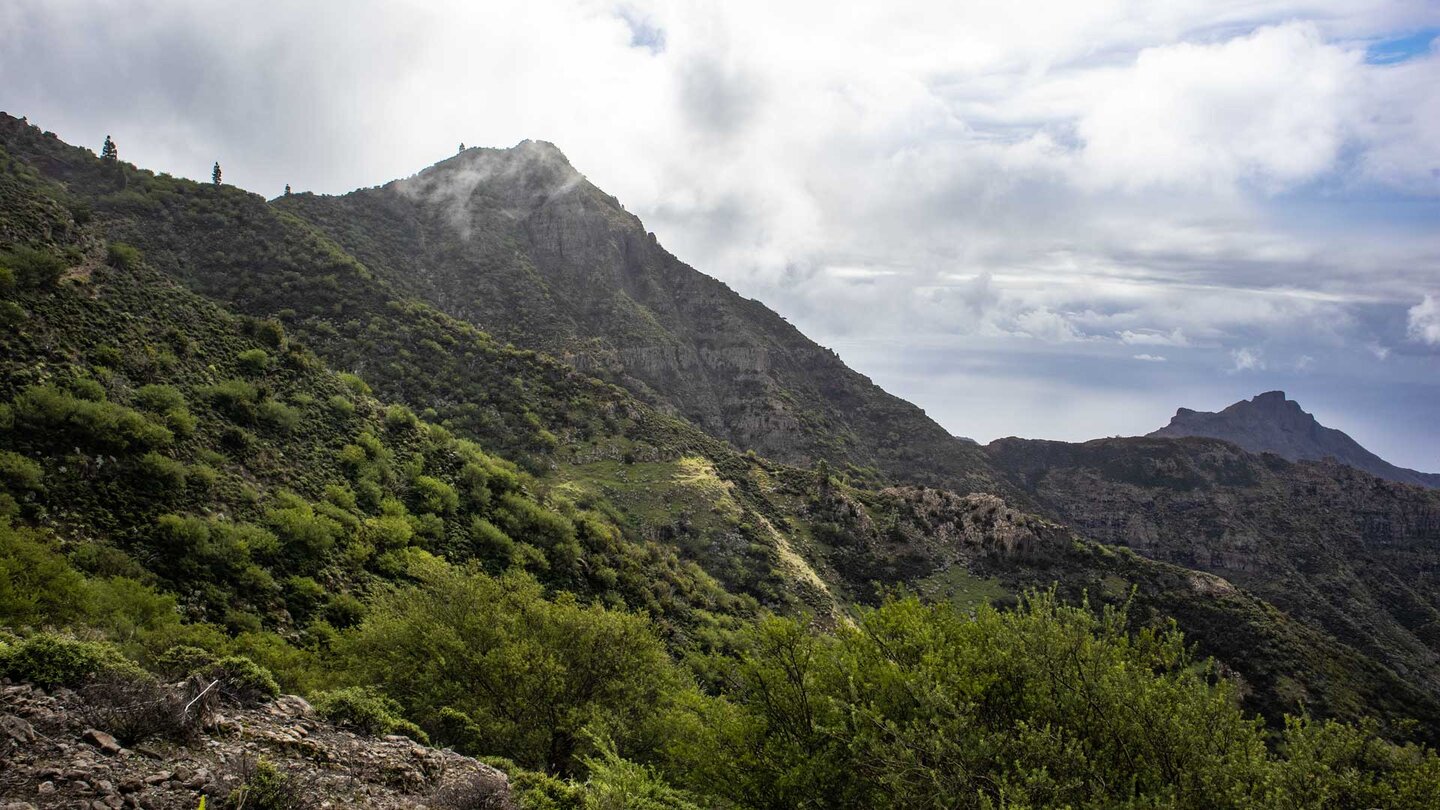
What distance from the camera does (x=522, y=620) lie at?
2050 centimetres

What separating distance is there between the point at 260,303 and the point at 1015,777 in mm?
79020

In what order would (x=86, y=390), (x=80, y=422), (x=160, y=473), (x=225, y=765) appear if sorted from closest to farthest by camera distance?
(x=225, y=765), (x=80, y=422), (x=160, y=473), (x=86, y=390)

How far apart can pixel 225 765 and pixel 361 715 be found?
4228 mm

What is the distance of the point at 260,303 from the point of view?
65688 mm

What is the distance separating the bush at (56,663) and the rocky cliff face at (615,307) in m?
85.0

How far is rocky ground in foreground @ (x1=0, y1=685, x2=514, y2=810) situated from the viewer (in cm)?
828

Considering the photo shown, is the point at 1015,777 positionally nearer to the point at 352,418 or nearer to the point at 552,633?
the point at 552,633

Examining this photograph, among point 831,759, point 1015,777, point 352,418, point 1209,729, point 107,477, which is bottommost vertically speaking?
point 831,759

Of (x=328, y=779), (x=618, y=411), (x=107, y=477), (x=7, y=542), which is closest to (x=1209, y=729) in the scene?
(x=328, y=779)

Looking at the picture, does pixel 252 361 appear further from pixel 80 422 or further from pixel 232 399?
pixel 80 422

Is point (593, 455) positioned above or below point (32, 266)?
below

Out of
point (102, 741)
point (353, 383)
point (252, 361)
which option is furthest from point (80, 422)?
point (353, 383)

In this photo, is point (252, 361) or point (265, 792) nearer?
point (265, 792)

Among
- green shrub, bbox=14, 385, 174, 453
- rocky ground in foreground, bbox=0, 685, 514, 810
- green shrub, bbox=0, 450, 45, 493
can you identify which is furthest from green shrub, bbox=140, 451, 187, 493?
rocky ground in foreground, bbox=0, 685, 514, 810
